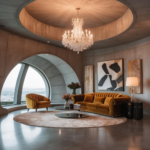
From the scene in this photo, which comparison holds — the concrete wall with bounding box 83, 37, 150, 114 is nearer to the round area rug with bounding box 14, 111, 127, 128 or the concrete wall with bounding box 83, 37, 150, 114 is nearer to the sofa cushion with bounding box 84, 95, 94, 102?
the sofa cushion with bounding box 84, 95, 94, 102

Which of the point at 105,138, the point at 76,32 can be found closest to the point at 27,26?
the point at 76,32

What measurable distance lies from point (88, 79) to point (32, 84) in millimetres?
3419

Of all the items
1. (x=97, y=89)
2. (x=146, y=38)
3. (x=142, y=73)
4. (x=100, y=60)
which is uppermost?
(x=146, y=38)

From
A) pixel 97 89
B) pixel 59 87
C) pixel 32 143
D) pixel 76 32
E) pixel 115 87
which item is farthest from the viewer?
pixel 59 87

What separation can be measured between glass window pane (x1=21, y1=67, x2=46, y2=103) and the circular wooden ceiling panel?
3552 millimetres

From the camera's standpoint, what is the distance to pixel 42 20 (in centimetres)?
714

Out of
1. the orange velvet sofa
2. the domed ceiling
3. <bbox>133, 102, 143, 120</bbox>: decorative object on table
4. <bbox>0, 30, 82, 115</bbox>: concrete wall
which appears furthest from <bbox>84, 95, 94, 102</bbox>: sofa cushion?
the domed ceiling

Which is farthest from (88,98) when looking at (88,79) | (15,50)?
(15,50)

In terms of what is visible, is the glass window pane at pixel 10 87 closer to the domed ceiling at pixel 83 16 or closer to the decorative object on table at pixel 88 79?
the domed ceiling at pixel 83 16

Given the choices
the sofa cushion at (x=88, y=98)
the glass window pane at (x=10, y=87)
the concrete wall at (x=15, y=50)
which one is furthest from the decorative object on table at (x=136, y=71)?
the glass window pane at (x=10, y=87)

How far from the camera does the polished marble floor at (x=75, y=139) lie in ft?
10.3

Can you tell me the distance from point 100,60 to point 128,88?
7.73ft

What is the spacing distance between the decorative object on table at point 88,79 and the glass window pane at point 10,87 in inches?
154

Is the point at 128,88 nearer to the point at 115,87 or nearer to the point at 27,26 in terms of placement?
the point at 115,87
